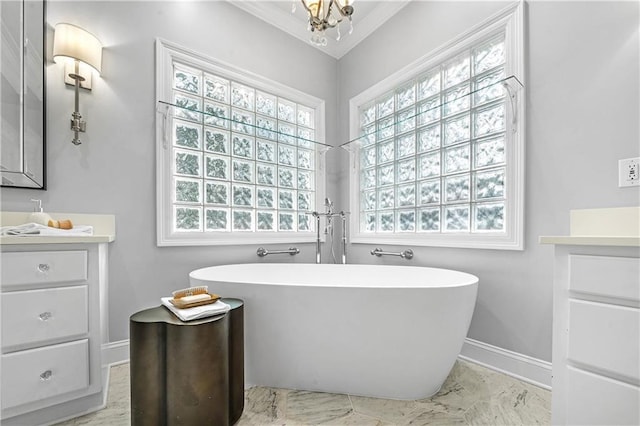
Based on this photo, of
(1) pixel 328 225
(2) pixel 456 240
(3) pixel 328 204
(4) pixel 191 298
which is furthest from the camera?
(1) pixel 328 225

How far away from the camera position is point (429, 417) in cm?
133

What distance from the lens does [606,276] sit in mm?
904

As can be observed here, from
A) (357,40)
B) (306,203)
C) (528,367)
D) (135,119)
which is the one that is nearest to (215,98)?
(135,119)

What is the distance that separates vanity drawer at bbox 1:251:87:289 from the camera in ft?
3.78

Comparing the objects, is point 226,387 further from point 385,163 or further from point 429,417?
point 385,163

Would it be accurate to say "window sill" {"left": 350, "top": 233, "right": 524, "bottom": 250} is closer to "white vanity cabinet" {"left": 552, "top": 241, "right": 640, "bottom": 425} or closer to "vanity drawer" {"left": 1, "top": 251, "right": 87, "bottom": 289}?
"white vanity cabinet" {"left": 552, "top": 241, "right": 640, "bottom": 425}

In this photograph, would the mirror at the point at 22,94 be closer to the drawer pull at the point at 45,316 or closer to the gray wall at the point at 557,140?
the drawer pull at the point at 45,316

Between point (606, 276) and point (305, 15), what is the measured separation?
10.0 ft

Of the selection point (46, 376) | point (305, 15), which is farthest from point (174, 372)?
point (305, 15)

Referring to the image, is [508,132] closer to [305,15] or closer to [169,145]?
[305,15]

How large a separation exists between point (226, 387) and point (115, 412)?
66cm

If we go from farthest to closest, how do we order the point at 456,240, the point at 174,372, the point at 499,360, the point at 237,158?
the point at 237,158
the point at 456,240
the point at 499,360
the point at 174,372

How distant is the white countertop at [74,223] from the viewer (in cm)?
117

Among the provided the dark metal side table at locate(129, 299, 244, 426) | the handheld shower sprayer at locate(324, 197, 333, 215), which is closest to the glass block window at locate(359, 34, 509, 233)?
the handheld shower sprayer at locate(324, 197, 333, 215)
